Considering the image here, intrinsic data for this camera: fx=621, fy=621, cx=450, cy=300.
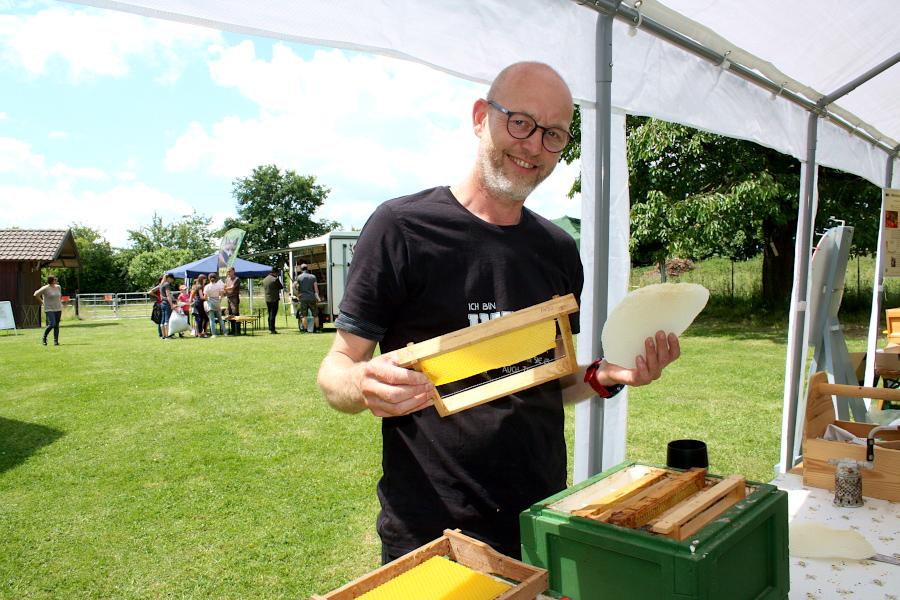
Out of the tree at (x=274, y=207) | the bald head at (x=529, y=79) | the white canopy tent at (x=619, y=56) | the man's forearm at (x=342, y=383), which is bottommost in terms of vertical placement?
the man's forearm at (x=342, y=383)

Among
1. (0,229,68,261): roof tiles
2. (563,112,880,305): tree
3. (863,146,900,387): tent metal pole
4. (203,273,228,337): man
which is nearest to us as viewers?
(863,146,900,387): tent metal pole

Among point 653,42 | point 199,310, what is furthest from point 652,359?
point 199,310

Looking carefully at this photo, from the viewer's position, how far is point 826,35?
338 cm

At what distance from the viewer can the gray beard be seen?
1.74m

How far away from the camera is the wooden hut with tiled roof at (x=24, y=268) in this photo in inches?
1011

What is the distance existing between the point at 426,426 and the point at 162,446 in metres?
5.74

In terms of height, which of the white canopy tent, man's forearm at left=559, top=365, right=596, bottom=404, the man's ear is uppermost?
the white canopy tent

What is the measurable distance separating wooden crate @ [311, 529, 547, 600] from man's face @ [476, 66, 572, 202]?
94 cm

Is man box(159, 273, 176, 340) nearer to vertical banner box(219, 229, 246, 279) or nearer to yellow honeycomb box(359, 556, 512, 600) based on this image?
vertical banner box(219, 229, 246, 279)

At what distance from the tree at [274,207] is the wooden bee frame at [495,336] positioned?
2719 inches

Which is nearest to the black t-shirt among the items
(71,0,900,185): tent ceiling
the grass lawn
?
(71,0,900,185): tent ceiling

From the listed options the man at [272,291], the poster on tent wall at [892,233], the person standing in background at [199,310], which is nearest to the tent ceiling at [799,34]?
the poster on tent wall at [892,233]

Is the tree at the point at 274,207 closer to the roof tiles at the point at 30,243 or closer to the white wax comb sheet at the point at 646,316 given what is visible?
the roof tiles at the point at 30,243

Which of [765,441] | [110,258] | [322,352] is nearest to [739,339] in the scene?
[765,441]
